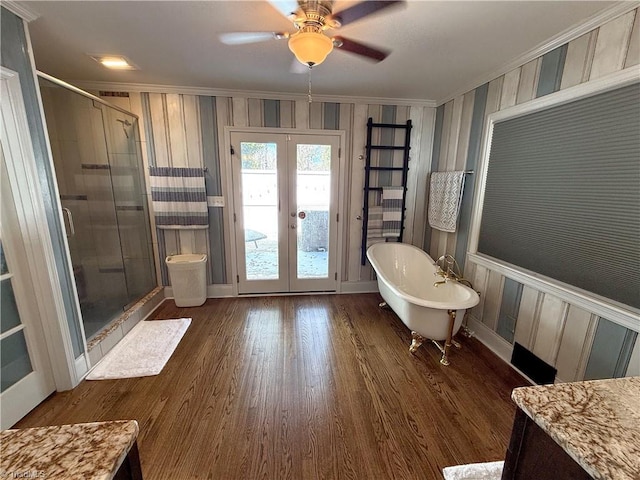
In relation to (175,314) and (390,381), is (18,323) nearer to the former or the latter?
(175,314)

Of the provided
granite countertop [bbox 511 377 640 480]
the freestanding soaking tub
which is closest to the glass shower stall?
the freestanding soaking tub

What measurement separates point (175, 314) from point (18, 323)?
1.43 m

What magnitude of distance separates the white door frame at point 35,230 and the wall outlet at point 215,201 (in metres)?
1.55

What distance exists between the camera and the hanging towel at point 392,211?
339 centimetres

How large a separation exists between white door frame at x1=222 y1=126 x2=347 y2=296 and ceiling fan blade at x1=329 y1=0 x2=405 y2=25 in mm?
1826

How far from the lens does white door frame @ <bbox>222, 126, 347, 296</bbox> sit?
3150 mm

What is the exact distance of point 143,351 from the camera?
2355 millimetres

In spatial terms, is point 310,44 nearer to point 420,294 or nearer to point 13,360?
point 13,360

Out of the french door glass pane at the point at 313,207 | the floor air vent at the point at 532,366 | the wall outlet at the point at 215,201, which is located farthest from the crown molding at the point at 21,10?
the floor air vent at the point at 532,366

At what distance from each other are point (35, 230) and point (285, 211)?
2161 millimetres

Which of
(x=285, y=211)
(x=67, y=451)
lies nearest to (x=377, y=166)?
(x=285, y=211)

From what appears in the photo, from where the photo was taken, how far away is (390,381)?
206cm

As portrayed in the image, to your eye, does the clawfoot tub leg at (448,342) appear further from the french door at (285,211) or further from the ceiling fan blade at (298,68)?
the ceiling fan blade at (298,68)

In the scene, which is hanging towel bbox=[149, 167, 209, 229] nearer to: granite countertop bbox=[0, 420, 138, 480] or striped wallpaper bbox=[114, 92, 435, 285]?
striped wallpaper bbox=[114, 92, 435, 285]
